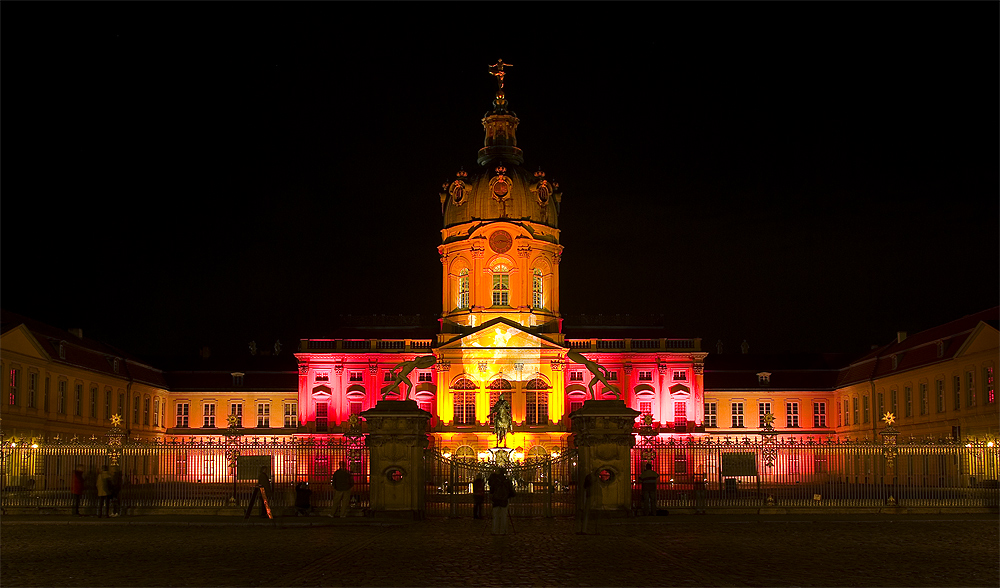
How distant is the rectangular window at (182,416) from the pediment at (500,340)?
65.5 feet

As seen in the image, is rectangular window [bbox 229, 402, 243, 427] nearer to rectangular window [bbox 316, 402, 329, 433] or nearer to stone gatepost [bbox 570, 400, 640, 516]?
rectangular window [bbox 316, 402, 329, 433]

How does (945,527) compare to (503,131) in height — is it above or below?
below

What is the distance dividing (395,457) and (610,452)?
540cm

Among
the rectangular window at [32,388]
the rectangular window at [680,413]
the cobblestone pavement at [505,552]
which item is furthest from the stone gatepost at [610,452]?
the rectangular window at [680,413]

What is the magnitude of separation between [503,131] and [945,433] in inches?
1471

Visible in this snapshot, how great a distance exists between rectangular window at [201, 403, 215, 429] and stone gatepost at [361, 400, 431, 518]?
187 ft

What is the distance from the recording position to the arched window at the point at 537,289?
81269 mm

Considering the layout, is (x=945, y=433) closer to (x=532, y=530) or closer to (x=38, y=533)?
(x=532, y=530)

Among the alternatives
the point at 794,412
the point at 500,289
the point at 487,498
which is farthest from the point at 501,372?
the point at 487,498

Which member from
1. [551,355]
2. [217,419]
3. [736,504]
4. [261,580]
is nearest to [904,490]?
[736,504]

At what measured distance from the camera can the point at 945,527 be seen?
27.4 metres

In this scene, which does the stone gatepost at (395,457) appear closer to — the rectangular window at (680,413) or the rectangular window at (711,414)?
the rectangular window at (680,413)

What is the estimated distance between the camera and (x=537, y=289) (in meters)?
81.6

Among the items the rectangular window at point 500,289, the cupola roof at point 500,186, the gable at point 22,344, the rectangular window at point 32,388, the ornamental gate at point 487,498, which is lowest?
the ornamental gate at point 487,498
